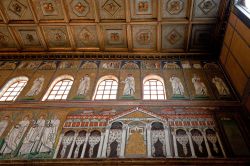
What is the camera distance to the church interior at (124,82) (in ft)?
23.6

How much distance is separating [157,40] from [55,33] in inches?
173

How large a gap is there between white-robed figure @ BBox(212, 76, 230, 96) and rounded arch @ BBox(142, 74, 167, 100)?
1967 mm

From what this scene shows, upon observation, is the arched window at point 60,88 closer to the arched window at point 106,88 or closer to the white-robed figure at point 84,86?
the white-robed figure at point 84,86

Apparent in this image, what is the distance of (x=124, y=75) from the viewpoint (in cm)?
1018

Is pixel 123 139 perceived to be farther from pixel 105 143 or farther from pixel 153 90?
pixel 153 90

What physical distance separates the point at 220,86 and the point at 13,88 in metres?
7.91

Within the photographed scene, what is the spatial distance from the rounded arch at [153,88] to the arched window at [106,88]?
3.73 ft

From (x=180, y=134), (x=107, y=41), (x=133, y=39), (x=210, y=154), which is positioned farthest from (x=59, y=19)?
(x=210, y=154)

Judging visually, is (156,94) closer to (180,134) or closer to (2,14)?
(180,134)

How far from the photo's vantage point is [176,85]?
9531 millimetres

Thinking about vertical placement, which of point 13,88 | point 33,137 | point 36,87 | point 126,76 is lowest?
point 33,137

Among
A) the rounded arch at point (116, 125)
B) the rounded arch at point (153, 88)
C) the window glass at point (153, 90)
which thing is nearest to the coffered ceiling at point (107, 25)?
the rounded arch at point (153, 88)

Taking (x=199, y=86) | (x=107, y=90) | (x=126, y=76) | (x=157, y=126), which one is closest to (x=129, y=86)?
(x=126, y=76)

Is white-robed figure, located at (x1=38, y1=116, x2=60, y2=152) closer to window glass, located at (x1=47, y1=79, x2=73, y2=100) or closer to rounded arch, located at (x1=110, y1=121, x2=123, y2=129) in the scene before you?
window glass, located at (x1=47, y1=79, x2=73, y2=100)
